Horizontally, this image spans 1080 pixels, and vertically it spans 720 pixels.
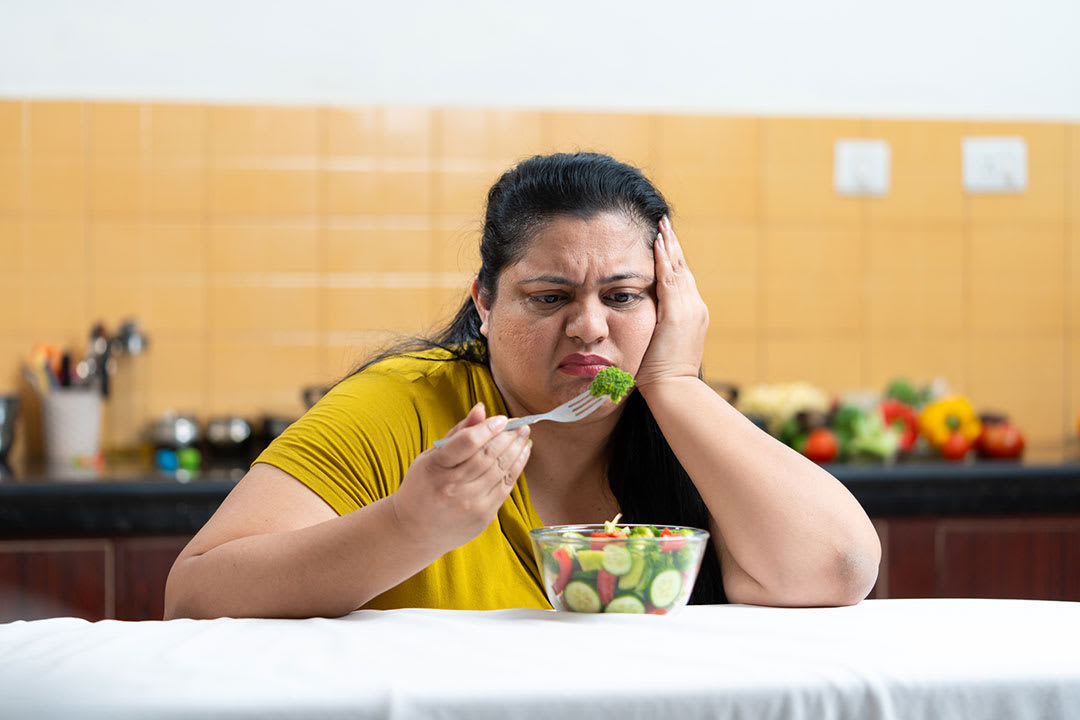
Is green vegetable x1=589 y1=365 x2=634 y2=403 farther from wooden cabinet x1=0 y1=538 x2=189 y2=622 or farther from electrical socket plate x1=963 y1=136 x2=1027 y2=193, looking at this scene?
electrical socket plate x1=963 y1=136 x2=1027 y2=193

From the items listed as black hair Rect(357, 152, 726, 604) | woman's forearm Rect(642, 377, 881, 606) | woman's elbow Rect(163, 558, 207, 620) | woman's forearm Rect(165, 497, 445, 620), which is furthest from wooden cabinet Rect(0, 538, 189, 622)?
woman's forearm Rect(642, 377, 881, 606)

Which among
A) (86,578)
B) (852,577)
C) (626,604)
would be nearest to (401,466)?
(626,604)

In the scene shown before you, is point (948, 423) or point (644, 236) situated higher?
point (644, 236)

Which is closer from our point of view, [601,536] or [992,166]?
[601,536]

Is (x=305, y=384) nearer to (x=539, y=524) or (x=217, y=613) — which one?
(x=539, y=524)

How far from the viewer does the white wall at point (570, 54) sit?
303 cm

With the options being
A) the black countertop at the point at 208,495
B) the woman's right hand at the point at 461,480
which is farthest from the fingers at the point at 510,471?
the black countertop at the point at 208,495

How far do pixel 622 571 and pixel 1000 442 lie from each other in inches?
87.1

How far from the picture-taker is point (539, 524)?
1379mm

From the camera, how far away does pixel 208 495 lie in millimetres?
2383

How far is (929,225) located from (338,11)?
1910 mm

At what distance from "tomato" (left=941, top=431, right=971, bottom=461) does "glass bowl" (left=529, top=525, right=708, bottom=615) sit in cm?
207

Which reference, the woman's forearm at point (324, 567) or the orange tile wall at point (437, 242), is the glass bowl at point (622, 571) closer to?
the woman's forearm at point (324, 567)

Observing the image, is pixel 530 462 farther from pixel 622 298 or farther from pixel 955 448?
pixel 955 448
